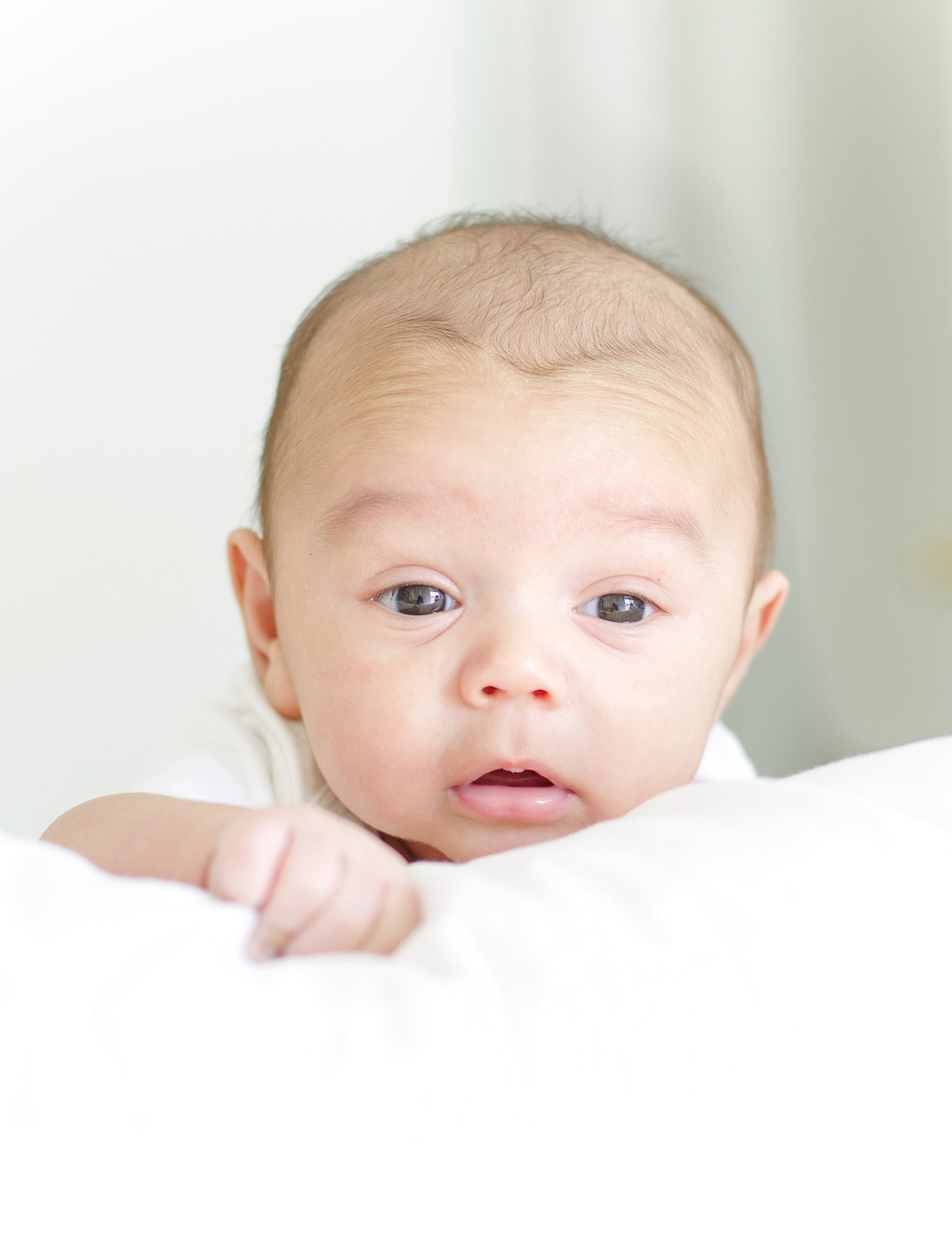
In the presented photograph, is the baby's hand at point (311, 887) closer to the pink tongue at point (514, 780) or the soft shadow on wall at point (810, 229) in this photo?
the pink tongue at point (514, 780)

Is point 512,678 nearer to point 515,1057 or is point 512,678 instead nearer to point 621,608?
point 621,608

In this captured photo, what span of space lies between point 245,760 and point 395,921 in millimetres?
516

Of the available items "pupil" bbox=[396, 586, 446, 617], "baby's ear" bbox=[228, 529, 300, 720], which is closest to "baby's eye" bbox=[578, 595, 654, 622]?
"pupil" bbox=[396, 586, 446, 617]

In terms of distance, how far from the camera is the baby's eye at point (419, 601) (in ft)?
2.84

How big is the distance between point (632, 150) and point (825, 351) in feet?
1.85

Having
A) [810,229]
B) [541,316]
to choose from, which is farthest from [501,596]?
[810,229]

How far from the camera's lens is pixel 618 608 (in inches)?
34.9

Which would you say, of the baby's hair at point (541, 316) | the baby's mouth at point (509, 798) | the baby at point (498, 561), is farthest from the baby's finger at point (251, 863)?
the baby's hair at point (541, 316)

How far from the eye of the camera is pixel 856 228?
5.85 ft

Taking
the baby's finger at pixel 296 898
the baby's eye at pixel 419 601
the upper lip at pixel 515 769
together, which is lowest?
the upper lip at pixel 515 769

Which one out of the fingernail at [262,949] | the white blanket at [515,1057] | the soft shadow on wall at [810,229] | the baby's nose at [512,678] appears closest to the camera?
the white blanket at [515,1057]

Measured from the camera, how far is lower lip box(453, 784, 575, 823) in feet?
2.74

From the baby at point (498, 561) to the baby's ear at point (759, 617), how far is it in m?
0.09

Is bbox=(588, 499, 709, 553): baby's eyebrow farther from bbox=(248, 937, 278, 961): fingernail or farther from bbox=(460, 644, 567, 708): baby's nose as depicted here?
bbox=(248, 937, 278, 961): fingernail
